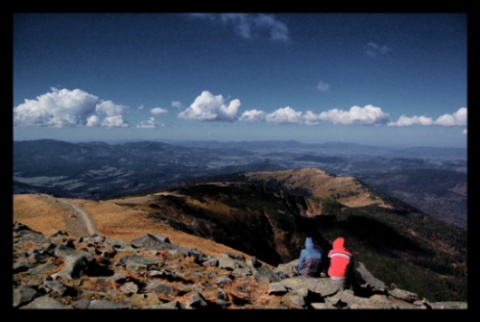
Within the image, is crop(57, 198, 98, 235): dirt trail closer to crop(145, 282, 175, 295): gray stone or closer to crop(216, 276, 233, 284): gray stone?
crop(216, 276, 233, 284): gray stone

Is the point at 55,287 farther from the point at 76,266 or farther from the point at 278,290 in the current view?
the point at 278,290

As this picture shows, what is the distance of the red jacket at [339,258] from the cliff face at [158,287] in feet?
1.96

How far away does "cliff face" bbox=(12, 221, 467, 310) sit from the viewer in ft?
31.8

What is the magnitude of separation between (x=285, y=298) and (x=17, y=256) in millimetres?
12204

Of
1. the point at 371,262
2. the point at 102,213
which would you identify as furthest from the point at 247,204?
the point at 102,213

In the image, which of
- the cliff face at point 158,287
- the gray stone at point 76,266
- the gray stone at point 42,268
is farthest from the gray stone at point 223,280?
the gray stone at point 42,268

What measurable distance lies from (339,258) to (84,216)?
38029 mm

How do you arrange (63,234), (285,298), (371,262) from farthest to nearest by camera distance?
(371,262), (63,234), (285,298)

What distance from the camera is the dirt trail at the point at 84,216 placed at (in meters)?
33.3

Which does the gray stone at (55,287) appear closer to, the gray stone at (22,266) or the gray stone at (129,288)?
the gray stone at (129,288)

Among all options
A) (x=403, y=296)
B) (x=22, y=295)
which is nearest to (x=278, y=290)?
(x=403, y=296)

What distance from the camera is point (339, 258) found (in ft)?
37.3
